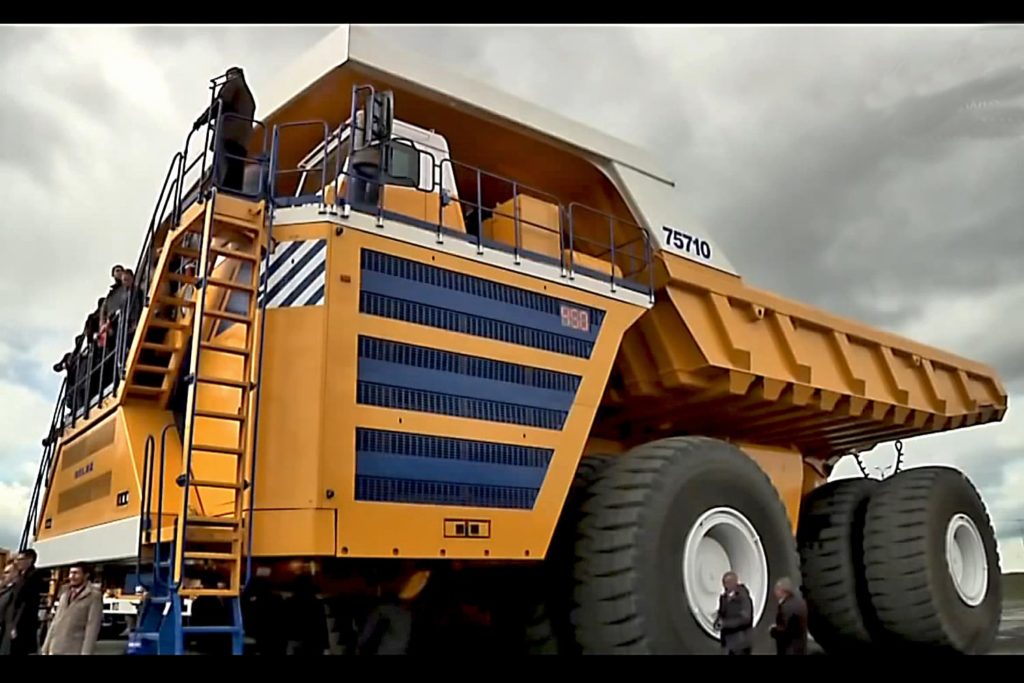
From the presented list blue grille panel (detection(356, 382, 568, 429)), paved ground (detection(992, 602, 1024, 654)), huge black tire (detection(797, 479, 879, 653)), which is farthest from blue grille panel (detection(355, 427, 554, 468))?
paved ground (detection(992, 602, 1024, 654))

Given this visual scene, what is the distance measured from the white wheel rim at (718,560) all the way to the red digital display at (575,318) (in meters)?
1.45

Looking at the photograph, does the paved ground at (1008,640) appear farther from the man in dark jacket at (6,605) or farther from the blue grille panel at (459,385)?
the blue grille panel at (459,385)

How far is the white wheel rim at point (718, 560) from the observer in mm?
6301

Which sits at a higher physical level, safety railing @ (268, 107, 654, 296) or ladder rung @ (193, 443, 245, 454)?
safety railing @ (268, 107, 654, 296)

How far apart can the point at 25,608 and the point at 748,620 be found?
15.9 ft

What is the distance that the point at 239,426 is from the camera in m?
5.17

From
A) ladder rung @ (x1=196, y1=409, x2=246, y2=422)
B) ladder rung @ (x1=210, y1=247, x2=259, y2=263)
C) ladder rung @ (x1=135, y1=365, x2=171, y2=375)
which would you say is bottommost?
ladder rung @ (x1=196, y1=409, x2=246, y2=422)

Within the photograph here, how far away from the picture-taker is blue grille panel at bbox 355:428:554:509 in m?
5.24

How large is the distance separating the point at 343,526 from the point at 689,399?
3.51 meters

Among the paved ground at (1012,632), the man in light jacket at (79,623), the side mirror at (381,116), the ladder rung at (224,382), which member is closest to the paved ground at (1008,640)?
the paved ground at (1012,632)

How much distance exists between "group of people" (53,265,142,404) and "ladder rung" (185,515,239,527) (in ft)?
6.14

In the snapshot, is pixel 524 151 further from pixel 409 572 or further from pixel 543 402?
pixel 409 572

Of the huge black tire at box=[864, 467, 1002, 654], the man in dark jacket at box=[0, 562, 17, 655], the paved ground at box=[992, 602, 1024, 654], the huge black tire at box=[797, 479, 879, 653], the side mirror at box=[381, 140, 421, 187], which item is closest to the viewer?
the side mirror at box=[381, 140, 421, 187]

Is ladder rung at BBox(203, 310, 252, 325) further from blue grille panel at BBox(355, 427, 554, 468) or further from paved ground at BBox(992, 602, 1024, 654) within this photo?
paved ground at BBox(992, 602, 1024, 654)
